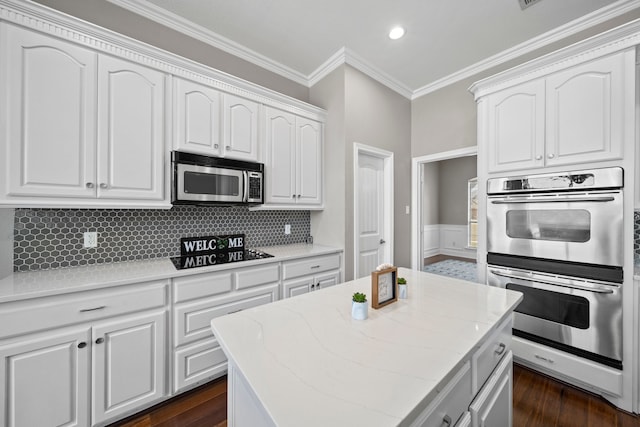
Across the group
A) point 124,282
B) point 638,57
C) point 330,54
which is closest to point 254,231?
point 124,282

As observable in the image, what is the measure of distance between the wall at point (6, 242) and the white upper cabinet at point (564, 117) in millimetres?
3763

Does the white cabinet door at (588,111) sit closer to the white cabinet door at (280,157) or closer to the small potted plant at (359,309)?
the small potted plant at (359,309)

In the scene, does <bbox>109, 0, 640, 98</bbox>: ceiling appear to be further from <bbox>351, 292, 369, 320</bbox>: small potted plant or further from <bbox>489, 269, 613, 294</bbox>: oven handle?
<bbox>351, 292, 369, 320</bbox>: small potted plant

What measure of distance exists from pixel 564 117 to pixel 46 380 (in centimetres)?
387

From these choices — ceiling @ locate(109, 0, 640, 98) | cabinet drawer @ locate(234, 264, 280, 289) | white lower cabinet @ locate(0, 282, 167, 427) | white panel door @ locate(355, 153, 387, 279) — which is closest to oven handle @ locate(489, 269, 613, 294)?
white panel door @ locate(355, 153, 387, 279)

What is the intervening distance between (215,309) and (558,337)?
8.97 feet

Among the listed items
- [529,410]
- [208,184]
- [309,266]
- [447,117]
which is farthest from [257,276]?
[447,117]

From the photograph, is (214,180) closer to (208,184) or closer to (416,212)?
(208,184)

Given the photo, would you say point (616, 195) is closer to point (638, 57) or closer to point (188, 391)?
point (638, 57)

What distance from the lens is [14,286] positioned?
4.71 feet

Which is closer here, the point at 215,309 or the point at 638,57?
the point at 638,57

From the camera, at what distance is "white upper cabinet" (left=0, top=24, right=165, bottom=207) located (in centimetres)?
151

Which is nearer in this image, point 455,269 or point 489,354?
point 489,354

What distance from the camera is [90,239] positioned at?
1943 mm
